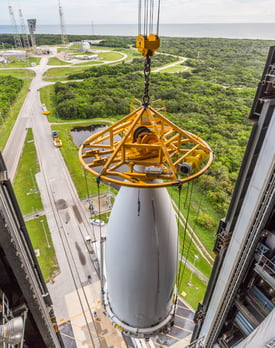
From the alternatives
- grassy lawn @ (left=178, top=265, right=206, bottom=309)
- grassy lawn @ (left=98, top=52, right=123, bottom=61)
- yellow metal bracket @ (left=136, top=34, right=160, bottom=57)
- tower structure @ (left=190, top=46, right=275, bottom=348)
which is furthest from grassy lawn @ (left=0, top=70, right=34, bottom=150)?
tower structure @ (left=190, top=46, right=275, bottom=348)

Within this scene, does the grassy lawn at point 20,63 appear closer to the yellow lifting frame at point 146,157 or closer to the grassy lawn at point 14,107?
the grassy lawn at point 14,107

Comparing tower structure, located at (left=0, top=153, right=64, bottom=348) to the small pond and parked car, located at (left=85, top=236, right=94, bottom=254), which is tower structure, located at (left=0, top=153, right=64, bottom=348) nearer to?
parked car, located at (left=85, top=236, right=94, bottom=254)

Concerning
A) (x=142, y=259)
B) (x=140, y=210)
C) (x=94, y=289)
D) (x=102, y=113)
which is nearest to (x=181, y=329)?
(x=94, y=289)

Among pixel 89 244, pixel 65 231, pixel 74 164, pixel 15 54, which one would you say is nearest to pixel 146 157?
pixel 89 244

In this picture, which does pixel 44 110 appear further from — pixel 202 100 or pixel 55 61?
pixel 55 61

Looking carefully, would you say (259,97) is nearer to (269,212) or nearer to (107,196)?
(269,212)
